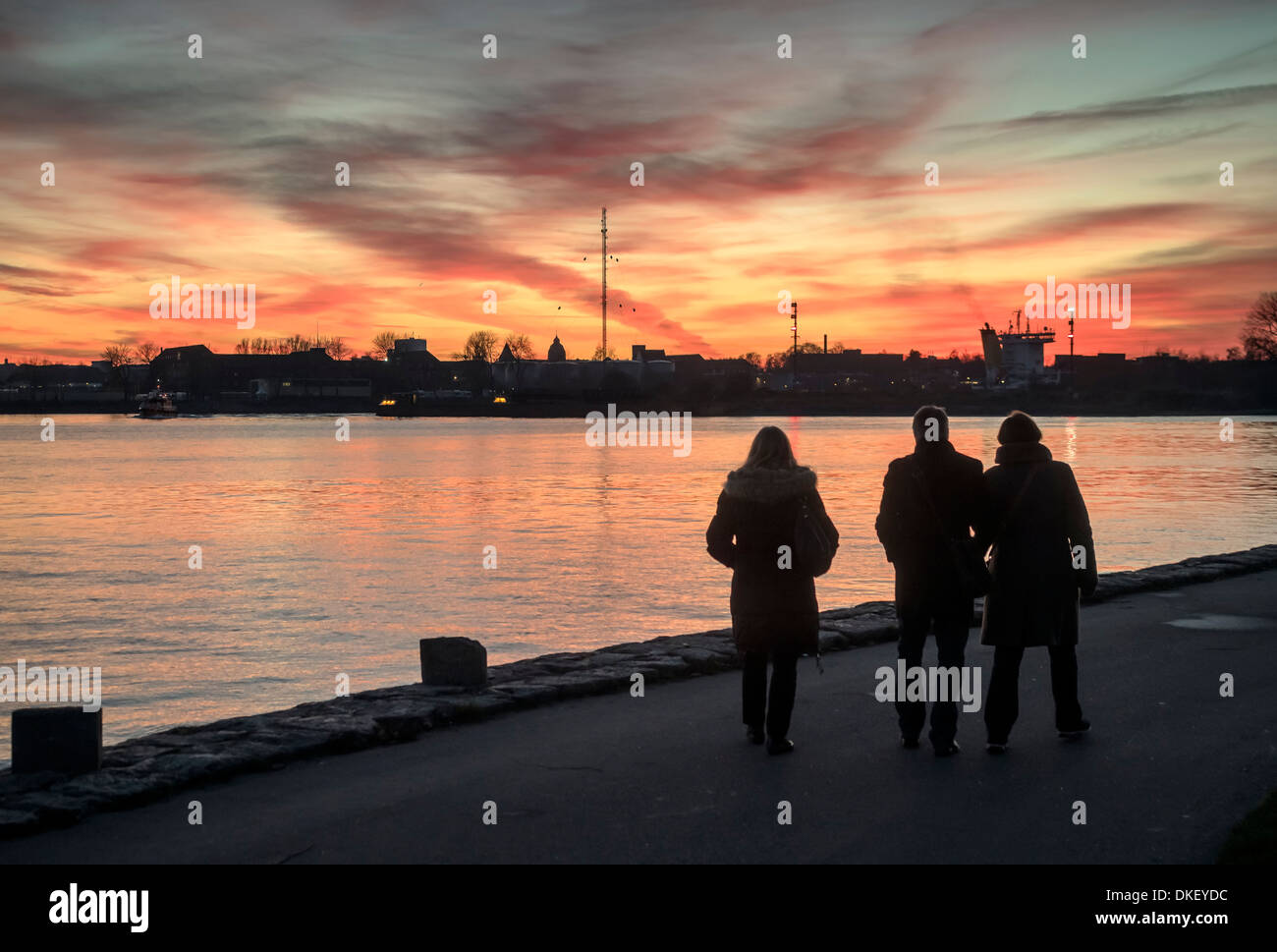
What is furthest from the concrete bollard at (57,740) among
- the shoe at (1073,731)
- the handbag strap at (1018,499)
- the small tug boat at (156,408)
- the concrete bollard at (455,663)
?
the small tug boat at (156,408)

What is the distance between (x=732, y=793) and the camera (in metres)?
6.49

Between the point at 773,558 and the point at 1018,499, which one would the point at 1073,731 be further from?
the point at 773,558

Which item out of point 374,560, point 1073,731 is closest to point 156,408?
point 374,560

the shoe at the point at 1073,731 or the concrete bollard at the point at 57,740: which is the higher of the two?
the concrete bollard at the point at 57,740

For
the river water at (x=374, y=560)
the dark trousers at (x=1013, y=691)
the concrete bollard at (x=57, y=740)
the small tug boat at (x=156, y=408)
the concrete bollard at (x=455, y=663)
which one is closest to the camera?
the concrete bollard at (x=57, y=740)

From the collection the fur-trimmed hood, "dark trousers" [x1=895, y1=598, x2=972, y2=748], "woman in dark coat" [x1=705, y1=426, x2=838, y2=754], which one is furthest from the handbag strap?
the fur-trimmed hood

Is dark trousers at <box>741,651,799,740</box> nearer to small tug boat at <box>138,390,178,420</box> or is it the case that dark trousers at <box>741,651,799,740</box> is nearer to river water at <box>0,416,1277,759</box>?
river water at <box>0,416,1277,759</box>

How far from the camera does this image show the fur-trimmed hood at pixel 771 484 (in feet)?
23.3

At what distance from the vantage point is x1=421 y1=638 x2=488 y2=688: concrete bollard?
8.88m

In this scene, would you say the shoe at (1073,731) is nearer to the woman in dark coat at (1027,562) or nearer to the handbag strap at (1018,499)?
the woman in dark coat at (1027,562)

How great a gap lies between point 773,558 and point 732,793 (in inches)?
55.8

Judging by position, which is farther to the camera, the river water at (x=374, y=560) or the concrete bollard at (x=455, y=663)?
the river water at (x=374, y=560)
